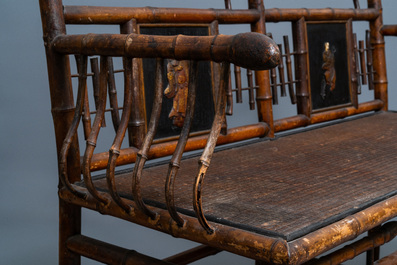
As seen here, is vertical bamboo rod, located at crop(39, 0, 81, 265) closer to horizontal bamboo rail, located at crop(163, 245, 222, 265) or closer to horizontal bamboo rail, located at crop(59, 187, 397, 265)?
horizontal bamboo rail, located at crop(59, 187, 397, 265)

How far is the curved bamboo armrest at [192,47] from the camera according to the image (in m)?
1.25

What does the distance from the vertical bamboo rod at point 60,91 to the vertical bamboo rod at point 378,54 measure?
1637 millimetres

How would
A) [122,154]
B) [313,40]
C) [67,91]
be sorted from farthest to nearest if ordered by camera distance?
[313,40], [122,154], [67,91]

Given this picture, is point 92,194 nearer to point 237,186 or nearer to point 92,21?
point 237,186

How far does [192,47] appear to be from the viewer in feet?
4.42

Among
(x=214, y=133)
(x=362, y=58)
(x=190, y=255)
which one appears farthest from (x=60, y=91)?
(x=362, y=58)

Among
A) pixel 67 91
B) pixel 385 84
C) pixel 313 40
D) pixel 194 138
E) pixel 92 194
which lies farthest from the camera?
pixel 385 84

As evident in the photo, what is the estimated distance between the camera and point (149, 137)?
148 cm

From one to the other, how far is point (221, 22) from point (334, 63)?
656 mm

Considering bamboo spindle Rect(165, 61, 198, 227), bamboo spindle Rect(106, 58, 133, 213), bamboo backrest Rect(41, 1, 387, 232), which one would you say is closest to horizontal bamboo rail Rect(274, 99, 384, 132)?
bamboo backrest Rect(41, 1, 387, 232)

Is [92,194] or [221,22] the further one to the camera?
[221,22]

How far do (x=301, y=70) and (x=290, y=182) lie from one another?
93 centimetres

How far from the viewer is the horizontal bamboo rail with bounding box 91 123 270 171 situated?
6.43 feet

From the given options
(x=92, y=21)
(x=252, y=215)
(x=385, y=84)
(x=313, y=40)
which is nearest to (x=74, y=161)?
(x=92, y=21)
